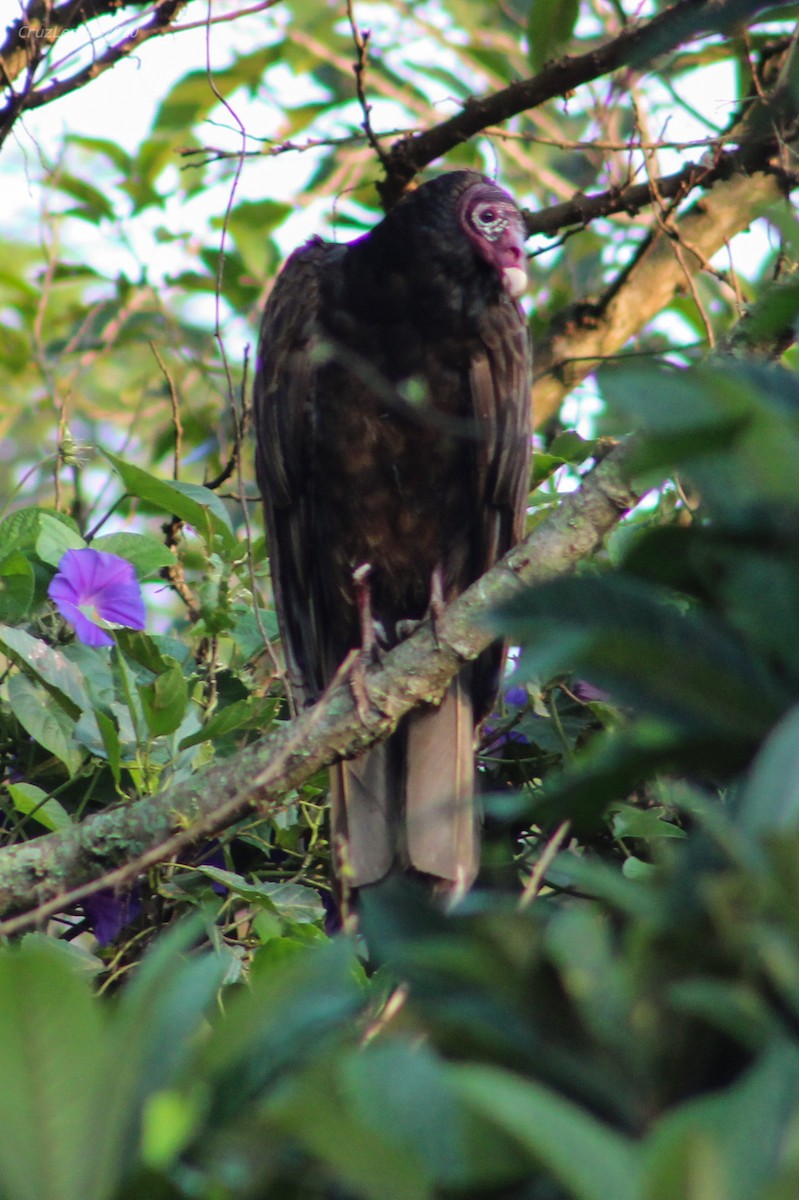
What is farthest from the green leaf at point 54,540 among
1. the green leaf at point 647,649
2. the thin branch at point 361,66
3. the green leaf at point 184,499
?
the green leaf at point 647,649

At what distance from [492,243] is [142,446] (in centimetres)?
211

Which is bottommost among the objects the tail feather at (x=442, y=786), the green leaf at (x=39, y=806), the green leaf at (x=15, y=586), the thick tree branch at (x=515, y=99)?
the tail feather at (x=442, y=786)

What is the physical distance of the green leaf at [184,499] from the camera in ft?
8.21

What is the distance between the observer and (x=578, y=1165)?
0.63 m

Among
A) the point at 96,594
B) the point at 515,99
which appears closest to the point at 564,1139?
the point at 96,594

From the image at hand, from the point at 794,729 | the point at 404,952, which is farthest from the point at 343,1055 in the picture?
the point at 794,729

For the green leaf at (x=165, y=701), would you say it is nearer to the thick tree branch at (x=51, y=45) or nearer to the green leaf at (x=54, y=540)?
the green leaf at (x=54, y=540)

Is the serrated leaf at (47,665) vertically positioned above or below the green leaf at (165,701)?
above

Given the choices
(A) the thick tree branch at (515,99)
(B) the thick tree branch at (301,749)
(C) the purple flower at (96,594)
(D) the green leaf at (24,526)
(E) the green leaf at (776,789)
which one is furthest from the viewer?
(A) the thick tree branch at (515,99)

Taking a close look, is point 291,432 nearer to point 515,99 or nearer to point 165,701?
point 515,99

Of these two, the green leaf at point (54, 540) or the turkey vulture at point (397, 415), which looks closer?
the green leaf at point (54, 540)

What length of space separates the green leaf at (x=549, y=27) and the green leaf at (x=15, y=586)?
1.86m

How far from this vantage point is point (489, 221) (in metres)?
3.33

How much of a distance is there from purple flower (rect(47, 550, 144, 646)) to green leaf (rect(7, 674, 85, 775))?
129 millimetres
